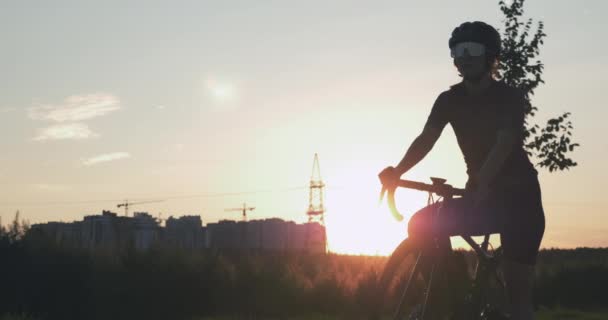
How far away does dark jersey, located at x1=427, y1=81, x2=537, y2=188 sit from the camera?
5398 mm

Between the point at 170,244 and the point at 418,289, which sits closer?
the point at 418,289

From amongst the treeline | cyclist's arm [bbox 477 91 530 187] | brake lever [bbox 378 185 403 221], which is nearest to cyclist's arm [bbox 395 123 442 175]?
brake lever [bbox 378 185 403 221]

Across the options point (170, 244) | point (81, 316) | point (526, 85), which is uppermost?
point (526, 85)

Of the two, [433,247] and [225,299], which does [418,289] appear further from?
[225,299]

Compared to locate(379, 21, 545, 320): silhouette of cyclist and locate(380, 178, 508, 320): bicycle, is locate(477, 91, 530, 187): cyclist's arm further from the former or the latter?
locate(380, 178, 508, 320): bicycle

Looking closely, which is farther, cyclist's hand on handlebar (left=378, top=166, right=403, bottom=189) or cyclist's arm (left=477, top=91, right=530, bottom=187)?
cyclist's hand on handlebar (left=378, top=166, right=403, bottom=189)

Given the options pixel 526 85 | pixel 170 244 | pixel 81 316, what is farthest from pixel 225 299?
pixel 526 85

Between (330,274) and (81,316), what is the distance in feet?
24.4

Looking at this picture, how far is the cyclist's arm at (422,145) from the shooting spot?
573 cm

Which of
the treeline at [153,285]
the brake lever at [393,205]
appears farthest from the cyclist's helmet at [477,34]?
the treeline at [153,285]

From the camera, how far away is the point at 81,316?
17.4 metres

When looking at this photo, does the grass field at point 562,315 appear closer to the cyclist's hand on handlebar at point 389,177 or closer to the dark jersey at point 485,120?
the dark jersey at point 485,120

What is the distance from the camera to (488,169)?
514 centimetres

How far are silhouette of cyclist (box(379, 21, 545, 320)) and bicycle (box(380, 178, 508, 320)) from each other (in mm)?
79
